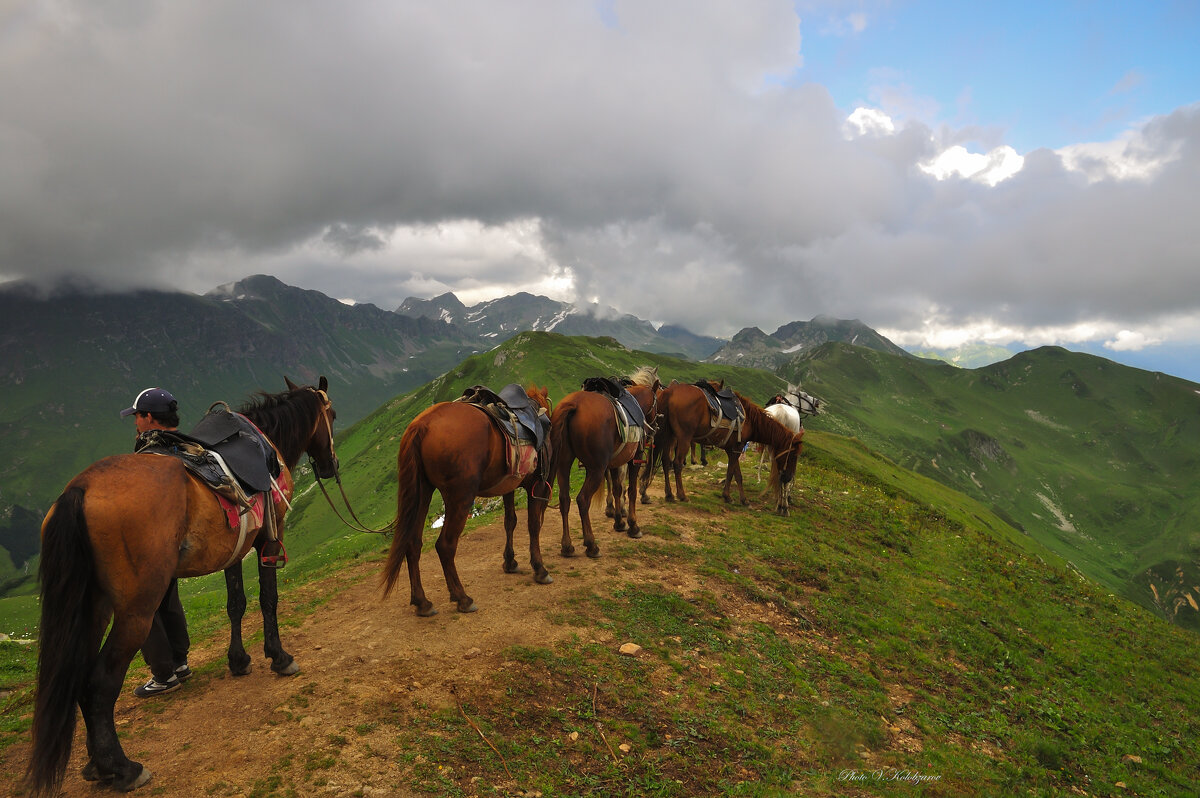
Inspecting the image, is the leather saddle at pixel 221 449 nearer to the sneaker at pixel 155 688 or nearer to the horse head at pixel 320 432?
the horse head at pixel 320 432

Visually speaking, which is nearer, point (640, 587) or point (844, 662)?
point (844, 662)

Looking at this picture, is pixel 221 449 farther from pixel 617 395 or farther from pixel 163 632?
pixel 617 395

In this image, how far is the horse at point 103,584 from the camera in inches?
183

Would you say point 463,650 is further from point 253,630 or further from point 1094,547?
point 1094,547

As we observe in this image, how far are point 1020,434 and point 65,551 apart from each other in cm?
23710

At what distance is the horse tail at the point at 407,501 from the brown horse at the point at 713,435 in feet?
28.5

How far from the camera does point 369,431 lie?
438 feet

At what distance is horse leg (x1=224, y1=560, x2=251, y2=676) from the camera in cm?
693

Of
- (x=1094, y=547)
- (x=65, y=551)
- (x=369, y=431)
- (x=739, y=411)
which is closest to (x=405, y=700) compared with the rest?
(x=65, y=551)

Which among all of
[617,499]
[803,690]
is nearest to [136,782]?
[803,690]

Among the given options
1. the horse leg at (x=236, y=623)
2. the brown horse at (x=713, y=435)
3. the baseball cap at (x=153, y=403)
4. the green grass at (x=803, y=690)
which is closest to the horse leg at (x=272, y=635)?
A: the horse leg at (x=236, y=623)

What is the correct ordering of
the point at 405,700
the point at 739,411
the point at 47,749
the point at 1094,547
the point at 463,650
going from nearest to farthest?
the point at 47,749 → the point at 405,700 → the point at 463,650 → the point at 739,411 → the point at 1094,547

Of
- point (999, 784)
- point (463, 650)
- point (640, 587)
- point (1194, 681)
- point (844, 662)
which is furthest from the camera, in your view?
point (1194, 681)

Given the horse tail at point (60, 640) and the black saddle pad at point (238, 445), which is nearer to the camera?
the horse tail at point (60, 640)
